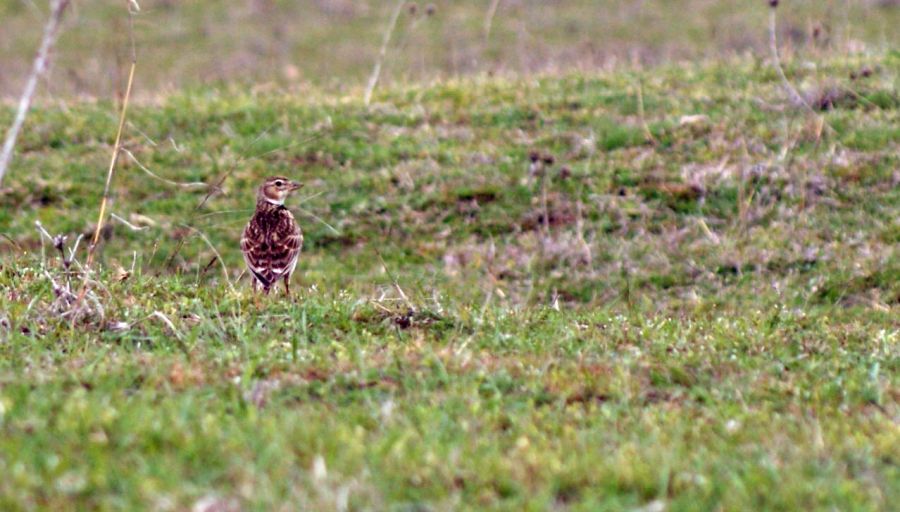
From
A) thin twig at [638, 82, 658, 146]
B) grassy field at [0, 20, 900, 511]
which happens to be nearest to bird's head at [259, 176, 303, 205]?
Answer: grassy field at [0, 20, 900, 511]

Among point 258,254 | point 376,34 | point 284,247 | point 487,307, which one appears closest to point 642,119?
point 284,247

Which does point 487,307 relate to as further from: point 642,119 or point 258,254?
point 642,119

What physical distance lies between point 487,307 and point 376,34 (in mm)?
19865

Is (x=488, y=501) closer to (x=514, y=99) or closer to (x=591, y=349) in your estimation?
(x=591, y=349)

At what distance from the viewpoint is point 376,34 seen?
28.0m

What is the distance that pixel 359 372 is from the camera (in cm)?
673

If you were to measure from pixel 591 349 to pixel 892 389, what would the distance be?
1.67m

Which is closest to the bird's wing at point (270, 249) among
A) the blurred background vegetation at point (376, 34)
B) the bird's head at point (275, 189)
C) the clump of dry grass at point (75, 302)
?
the bird's head at point (275, 189)

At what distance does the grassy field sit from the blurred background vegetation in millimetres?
6067

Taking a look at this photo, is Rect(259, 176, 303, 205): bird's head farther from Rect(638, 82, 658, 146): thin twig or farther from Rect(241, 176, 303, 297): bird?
Rect(638, 82, 658, 146): thin twig

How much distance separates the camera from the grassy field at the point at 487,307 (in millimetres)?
5055

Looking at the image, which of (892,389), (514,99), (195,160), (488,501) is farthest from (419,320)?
(514,99)

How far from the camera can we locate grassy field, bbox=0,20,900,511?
5.05m

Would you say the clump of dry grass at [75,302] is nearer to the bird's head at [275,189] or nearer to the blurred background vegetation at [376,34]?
the bird's head at [275,189]
